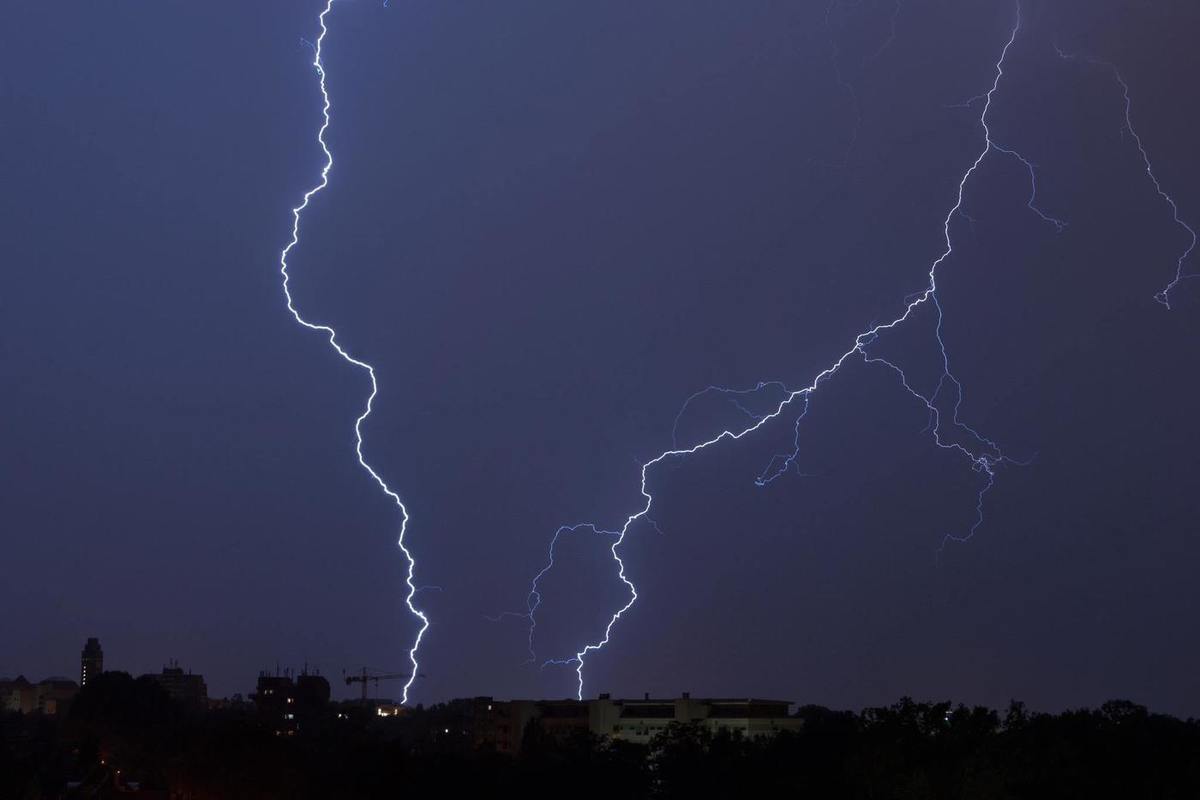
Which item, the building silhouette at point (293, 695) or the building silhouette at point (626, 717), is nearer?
the building silhouette at point (626, 717)

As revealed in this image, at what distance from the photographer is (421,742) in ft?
211

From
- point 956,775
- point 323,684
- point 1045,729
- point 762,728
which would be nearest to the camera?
point 956,775

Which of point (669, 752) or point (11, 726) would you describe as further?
point (11, 726)

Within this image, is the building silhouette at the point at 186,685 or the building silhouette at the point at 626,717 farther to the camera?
the building silhouette at the point at 186,685

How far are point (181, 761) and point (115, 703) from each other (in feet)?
90.1

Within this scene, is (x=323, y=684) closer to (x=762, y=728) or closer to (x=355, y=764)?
(x=762, y=728)

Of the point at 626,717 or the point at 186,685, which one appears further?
the point at 186,685

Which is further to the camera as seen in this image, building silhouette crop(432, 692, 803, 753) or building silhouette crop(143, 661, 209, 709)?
building silhouette crop(143, 661, 209, 709)

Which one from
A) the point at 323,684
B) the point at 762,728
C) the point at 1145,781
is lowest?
the point at 1145,781

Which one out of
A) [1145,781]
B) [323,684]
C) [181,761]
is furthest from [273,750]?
[323,684]

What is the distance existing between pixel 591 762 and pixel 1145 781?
44.5 ft

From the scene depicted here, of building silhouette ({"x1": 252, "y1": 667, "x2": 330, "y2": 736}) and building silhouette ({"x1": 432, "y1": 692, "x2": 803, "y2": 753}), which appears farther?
building silhouette ({"x1": 252, "y1": 667, "x2": 330, "y2": 736})

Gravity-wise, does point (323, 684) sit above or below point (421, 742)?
above

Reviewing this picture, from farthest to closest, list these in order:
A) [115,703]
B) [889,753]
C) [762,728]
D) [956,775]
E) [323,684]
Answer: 1. [323,684]
2. [115,703]
3. [762,728]
4. [889,753]
5. [956,775]
